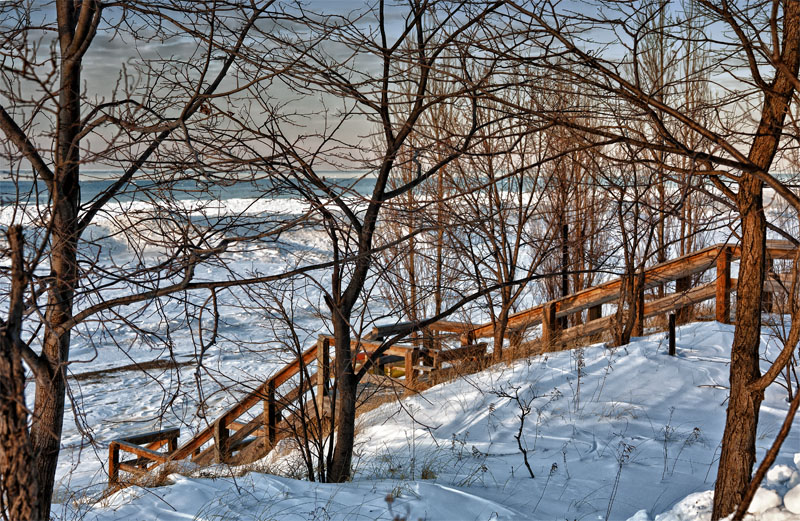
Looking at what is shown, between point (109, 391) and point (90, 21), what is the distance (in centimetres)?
1279

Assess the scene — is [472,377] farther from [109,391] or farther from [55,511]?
[109,391]

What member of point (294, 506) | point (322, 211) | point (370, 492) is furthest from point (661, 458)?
point (322, 211)

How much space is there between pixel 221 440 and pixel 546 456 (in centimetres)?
443

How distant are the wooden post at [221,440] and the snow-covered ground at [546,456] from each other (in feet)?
2.80

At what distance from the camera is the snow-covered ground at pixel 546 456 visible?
4.19 m

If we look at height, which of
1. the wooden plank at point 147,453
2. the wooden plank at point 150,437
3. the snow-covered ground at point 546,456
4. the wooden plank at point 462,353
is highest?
the wooden plank at point 462,353

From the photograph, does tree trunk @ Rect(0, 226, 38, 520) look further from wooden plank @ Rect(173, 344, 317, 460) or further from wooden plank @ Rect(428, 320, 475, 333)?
wooden plank @ Rect(428, 320, 475, 333)

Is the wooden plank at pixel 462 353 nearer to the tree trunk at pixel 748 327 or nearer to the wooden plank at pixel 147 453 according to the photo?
the wooden plank at pixel 147 453

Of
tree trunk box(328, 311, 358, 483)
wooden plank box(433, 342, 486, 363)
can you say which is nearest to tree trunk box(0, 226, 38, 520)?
tree trunk box(328, 311, 358, 483)

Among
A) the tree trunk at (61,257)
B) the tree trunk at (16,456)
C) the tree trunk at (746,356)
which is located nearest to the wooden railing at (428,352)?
the tree trunk at (61,257)

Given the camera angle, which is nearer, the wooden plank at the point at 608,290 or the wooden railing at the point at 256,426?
the wooden railing at the point at 256,426

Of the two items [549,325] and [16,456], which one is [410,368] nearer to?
[549,325]

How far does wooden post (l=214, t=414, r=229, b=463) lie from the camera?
26.4 feet

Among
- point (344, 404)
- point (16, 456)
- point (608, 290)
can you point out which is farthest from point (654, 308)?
point (16, 456)
